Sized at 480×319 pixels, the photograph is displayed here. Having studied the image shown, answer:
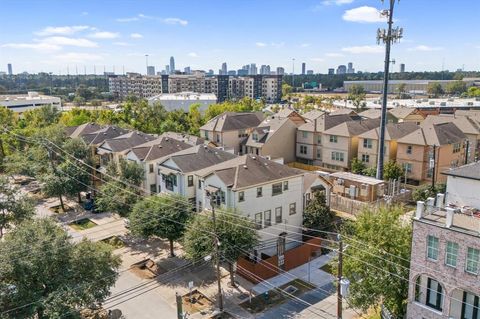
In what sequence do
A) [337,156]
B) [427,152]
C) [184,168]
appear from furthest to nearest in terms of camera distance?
1. [337,156]
2. [427,152]
3. [184,168]

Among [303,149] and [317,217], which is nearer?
[317,217]

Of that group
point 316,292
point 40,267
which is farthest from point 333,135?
point 40,267

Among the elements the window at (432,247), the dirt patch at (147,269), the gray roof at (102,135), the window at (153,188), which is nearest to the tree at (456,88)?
the gray roof at (102,135)

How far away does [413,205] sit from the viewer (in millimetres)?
42719

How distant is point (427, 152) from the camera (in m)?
47.3

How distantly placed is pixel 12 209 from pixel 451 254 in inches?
1191

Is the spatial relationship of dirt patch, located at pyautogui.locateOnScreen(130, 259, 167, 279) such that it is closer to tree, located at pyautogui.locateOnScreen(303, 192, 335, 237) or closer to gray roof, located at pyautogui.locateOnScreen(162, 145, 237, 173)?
gray roof, located at pyautogui.locateOnScreen(162, 145, 237, 173)

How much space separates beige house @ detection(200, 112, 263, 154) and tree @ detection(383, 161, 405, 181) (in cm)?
2315

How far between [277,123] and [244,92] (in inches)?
5032

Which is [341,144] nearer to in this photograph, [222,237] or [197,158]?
[197,158]

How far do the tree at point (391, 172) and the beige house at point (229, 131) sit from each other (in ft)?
76.0

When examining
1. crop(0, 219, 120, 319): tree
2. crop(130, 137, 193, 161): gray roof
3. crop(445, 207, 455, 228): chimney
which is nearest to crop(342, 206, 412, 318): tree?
crop(445, 207, 455, 228): chimney

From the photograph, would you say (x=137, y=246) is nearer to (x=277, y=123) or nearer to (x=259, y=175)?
(x=259, y=175)

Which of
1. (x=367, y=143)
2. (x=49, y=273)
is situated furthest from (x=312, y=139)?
(x=49, y=273)
